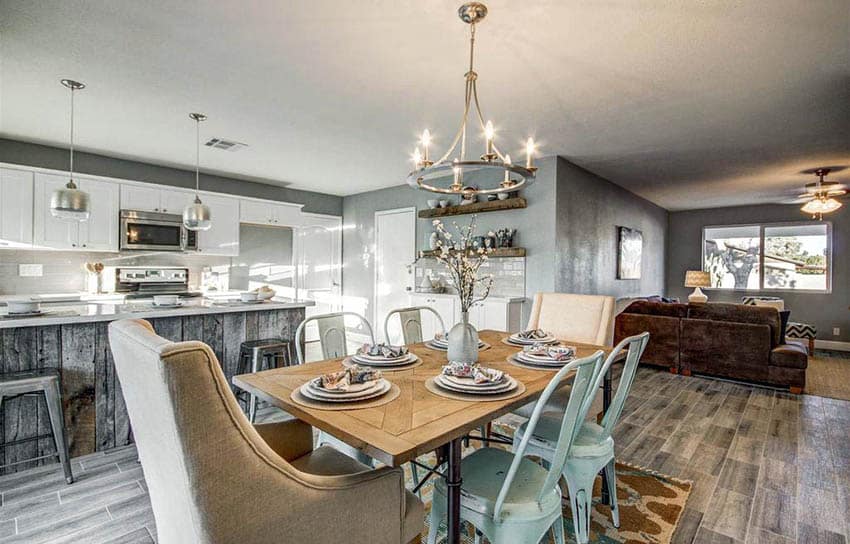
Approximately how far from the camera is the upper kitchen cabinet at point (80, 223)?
13.6 ft

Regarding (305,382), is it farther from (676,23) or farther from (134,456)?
(676,23)

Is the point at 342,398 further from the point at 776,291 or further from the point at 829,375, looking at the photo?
the point at 776,291

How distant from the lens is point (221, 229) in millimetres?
5406

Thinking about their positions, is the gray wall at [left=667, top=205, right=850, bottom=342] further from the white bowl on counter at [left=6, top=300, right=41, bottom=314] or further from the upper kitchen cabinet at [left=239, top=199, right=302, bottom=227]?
the white bowl on counter at [left=6, top=300, right=41, bottom=314]

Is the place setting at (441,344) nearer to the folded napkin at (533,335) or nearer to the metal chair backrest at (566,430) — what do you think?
the folded napkin at (533,335)

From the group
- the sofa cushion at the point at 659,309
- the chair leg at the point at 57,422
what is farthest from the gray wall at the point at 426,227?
the chair leg at the point at 57,422

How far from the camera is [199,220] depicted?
375cm

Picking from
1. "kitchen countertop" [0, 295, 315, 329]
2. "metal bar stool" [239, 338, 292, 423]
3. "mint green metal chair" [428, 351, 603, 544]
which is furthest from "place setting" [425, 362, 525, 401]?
"kitchen countertop" [0, 295, 315, 329]

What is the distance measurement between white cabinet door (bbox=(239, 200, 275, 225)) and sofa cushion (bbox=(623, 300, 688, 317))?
16.1ft

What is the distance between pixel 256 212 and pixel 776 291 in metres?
8.70

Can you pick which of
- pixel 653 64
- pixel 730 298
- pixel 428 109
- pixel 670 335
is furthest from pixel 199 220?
pixel 730 298

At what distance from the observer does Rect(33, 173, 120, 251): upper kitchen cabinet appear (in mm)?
4160

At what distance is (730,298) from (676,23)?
745 centimetres

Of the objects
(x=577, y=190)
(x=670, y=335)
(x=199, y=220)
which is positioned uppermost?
(x=577, y=190)
